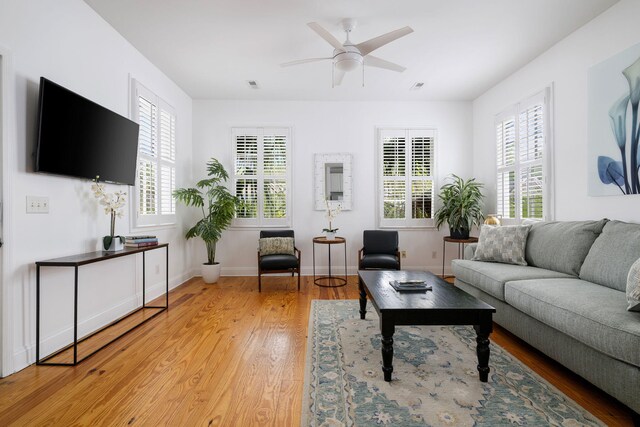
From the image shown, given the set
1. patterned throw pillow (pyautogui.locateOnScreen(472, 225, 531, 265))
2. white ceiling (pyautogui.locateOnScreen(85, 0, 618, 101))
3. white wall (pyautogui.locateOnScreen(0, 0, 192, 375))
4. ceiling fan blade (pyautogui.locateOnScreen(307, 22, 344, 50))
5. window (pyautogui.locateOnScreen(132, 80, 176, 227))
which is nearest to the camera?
white wall (pyautogui.locateOnScreen(0, 0, 192, 375))

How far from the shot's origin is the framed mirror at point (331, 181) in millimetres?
5680

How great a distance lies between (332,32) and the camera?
349 centimetres

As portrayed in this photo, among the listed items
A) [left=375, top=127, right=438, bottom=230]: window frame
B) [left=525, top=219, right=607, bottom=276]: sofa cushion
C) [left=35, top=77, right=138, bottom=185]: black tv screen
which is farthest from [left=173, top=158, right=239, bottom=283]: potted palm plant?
[left=525, top=219, right=607, bottom=276]: sofa cushion

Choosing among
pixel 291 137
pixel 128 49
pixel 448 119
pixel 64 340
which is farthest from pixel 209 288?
pixel 448 119

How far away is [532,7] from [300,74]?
2706 millimetres

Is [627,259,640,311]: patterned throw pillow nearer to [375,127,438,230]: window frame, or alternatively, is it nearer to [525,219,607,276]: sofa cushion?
[525,219,607,276]: sofa cushion

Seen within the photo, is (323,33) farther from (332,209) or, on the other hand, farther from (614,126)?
(332,209)

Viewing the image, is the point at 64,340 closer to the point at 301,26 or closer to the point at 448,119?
the point at 301,26

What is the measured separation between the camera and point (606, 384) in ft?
6.00

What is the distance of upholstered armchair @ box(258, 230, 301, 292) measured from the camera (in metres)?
4.59

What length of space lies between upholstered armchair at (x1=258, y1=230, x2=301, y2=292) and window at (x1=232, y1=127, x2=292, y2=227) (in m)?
0.42

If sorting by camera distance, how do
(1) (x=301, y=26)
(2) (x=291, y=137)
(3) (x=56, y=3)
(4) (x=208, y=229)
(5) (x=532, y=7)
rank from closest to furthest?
(3) (x=56, y=3)
(5) (x=532, y=7)
(1) (x=301, y=26)
(4) (x=208, y=229)
(2) (x=291, y=137)

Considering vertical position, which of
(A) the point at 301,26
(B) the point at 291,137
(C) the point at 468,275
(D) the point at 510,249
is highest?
(A) the point at 301,26

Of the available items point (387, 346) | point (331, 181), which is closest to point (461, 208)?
point (331, 181)
